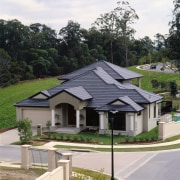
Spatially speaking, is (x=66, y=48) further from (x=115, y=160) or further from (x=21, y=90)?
(x=115, y=160)

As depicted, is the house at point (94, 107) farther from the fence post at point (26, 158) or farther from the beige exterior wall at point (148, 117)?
the fence post at point (26, 158)

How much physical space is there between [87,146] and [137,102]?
866cm

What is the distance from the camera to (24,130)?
33.1 m

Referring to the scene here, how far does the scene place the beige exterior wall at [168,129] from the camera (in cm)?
3503

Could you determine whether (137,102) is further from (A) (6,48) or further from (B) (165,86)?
(A) (6,48)

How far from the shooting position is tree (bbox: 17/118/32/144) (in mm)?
32906

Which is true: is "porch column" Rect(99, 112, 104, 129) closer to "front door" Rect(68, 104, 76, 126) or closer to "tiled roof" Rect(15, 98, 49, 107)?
"front door" Rect(68, 104, 76, 126)

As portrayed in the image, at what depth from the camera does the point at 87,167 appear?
2598cm

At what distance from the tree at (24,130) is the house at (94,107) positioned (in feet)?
21.9

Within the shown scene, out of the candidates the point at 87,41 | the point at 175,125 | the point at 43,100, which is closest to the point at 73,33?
the point at 87,41

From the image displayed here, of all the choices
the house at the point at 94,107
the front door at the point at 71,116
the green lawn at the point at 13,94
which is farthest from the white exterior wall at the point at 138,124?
the green lawn at the point at 13,94

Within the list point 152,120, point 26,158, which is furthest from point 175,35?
point 26,158

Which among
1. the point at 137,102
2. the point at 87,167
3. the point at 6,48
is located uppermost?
the point at 6,48

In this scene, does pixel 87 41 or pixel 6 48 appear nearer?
pixel 6 48
